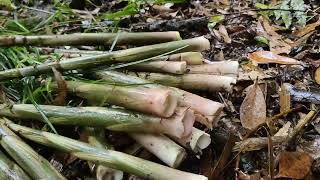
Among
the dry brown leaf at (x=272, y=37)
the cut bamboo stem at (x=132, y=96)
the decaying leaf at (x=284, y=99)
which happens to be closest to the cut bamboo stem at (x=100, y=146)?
the cut bamboo stem at (x=132, y=96)

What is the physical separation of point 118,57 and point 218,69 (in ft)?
1.33

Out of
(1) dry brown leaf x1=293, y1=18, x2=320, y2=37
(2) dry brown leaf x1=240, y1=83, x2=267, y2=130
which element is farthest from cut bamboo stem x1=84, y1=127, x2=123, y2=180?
(1) dry brown leaf x1=293, y1=18, x2=320, y2=37

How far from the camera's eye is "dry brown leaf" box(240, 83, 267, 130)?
77.4 inches

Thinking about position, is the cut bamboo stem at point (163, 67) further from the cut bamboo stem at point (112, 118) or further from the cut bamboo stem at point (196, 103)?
the cut bamboo stem at point (112, 118)

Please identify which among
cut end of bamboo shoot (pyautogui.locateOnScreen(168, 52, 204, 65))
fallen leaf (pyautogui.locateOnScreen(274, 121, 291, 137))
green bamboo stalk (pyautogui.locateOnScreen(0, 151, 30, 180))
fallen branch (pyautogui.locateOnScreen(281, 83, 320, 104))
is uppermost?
cut end of bamboo shoot (pyautogui.locateOnScreen(168, 52, 204, 65))

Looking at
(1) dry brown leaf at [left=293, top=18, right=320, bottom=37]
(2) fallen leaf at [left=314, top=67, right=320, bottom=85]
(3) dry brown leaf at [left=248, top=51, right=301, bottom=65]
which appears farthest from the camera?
(1) dry brown leaf at [left=293, top=18, right=320, bottom=37]

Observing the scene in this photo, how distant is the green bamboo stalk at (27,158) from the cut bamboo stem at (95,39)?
0.49 m

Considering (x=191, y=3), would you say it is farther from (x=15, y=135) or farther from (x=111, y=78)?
(x=15, y=135)

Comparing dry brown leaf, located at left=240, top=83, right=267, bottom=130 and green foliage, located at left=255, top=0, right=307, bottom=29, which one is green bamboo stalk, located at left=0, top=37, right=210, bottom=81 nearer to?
dry brown leaf, located at left=240, top=83, right=267, bottom=130

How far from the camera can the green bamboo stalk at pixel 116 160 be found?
1610 mm

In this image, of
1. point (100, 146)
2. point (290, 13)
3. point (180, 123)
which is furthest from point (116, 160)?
point (290, 13)

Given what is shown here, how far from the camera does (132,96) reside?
1746 mm

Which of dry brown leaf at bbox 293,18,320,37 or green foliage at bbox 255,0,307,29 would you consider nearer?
dry brown leaf at bbox 293,18,320,37

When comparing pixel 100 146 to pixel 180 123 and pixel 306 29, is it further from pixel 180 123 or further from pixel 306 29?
pixel 306 29
